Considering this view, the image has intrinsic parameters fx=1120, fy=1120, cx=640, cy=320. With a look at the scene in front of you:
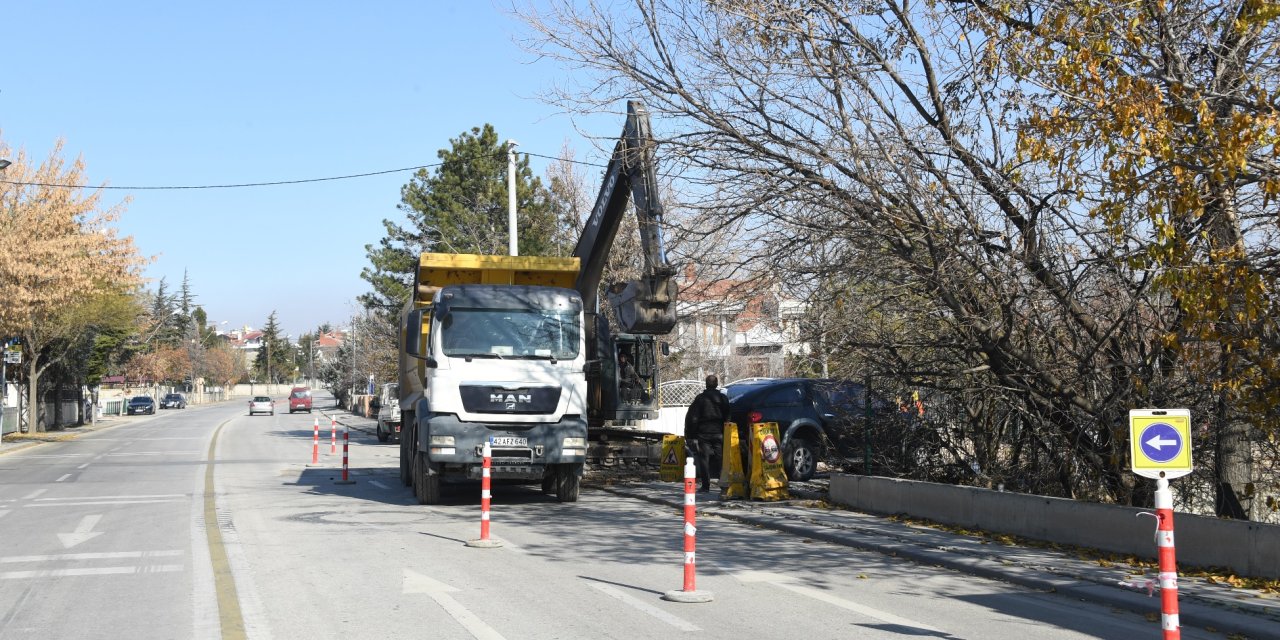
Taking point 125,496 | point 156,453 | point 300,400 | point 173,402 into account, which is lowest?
point 173,402

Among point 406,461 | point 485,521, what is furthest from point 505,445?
point 406,461

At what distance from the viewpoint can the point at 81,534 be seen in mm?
12867

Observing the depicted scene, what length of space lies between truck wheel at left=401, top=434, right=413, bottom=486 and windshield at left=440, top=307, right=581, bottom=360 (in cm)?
372

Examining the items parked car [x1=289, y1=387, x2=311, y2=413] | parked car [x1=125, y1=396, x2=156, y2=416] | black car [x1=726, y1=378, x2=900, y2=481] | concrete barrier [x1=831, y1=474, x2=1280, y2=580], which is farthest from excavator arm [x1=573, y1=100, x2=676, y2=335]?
parked car [x1=125, y1=396, x2=156, y2=416]

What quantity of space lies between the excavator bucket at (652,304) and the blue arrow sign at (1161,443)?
919cm

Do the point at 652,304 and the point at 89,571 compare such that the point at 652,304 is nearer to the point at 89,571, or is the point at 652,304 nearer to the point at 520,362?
the point at 520,362

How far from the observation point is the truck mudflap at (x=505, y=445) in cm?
1497

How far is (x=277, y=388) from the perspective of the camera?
569 feet

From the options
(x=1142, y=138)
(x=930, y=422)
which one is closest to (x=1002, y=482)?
(x=930, y=422)

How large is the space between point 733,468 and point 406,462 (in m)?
6.34

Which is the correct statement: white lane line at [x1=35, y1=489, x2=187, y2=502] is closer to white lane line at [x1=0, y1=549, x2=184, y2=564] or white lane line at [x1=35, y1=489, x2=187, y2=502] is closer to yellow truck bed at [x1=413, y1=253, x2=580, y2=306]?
yellow truck bed at [x1=413, y1=253, x2=580, y2=306]

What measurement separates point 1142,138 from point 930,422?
6.48 meters

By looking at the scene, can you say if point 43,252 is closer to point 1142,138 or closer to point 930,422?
point 930,422

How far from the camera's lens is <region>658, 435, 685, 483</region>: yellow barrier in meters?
19.2
